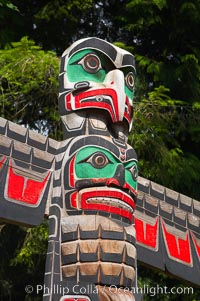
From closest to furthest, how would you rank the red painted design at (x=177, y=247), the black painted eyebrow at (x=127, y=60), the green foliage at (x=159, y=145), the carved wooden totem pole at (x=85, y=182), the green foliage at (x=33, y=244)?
the carved wooden totem pole at (x=85, y=182) → the black painted eyebrow at (x=127, y=60) → the red painted design at (x=177, y=247) → the green foliage at (x=33, y=244) → the green foliage at (x=159, y=145)

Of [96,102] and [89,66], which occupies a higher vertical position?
[89,66]

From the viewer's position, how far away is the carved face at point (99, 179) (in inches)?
210

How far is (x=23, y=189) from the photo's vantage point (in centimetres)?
542

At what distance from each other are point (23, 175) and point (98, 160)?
717 mm

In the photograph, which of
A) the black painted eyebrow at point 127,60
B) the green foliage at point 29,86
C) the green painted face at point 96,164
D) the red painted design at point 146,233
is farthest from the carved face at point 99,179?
the green foliage at point 29,86

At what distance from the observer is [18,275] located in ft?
35.3

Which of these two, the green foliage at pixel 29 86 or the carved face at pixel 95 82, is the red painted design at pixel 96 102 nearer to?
the carved face at pixel 95 82

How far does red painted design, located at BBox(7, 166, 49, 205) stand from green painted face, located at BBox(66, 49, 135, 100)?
1159 millimetres

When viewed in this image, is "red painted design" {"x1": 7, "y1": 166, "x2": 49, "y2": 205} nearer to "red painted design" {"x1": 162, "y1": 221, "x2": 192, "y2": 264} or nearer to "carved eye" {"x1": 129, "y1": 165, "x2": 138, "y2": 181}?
"carved eye" {"x1": 129, "y1": 165, "x2": 138, "y2": 181}

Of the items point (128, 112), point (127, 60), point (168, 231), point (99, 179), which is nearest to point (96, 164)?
point (99, 179)

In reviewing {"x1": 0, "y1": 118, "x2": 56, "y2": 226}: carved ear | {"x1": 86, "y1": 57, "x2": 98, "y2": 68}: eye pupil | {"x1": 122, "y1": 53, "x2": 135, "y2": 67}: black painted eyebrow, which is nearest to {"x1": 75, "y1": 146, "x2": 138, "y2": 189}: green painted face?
{"x1": 0, "y1": 118, "x2": 56, "y2": 226}: carved ear

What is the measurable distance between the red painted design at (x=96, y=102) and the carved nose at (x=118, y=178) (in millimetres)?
570

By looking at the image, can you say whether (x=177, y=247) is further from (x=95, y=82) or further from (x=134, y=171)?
(x=95, y=82)

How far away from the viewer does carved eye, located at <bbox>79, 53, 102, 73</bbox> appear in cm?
592
